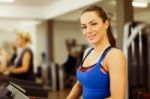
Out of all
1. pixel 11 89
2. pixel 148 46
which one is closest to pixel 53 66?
pixel 148 46

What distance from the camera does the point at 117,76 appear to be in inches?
50.7

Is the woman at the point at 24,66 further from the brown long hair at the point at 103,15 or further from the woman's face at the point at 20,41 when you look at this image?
the brown long hair at the point at 103,15

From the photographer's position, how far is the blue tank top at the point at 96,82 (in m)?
1.34

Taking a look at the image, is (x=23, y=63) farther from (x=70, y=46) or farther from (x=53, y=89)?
(x=70, y=46)

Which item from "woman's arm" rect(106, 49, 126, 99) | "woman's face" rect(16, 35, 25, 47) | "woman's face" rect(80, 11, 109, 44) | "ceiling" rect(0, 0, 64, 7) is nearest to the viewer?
"woman's arm" rect(106, 49, 126, 99)

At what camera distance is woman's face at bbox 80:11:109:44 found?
1392 mm

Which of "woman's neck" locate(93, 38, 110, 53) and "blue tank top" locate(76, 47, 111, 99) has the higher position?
"woman's neck" locate(93, 38, 110, 53)

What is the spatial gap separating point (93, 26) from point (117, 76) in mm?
267

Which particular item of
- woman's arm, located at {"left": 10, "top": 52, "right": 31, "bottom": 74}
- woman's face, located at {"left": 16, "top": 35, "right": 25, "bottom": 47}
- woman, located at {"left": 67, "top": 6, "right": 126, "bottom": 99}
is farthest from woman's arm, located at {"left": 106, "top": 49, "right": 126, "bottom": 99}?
woman's face, located at {"left": 16, "top": 35, "right": 25, "bottom": 47}

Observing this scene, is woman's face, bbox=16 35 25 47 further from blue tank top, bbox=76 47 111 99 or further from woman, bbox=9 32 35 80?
blue tank top, bbox=76 47 111 99

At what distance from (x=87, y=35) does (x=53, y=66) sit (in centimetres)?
730

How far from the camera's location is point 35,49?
36.2 feet

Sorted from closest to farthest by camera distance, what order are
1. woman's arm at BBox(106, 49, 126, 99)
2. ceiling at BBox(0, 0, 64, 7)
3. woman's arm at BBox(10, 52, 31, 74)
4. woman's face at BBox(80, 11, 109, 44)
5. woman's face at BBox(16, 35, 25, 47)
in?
woman's arm at BBox(106, 49, 126, 99), woman's face at BBox(80, 11, 109, 44), woman's arm at BBox(10, 52, 31, 74), woman's face at BBox(16, 35, 25, 47), ceiling at BBox(0, 0, 64, 7)

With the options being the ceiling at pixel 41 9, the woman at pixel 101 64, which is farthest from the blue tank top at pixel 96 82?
the ceiling at pixel 41 9
